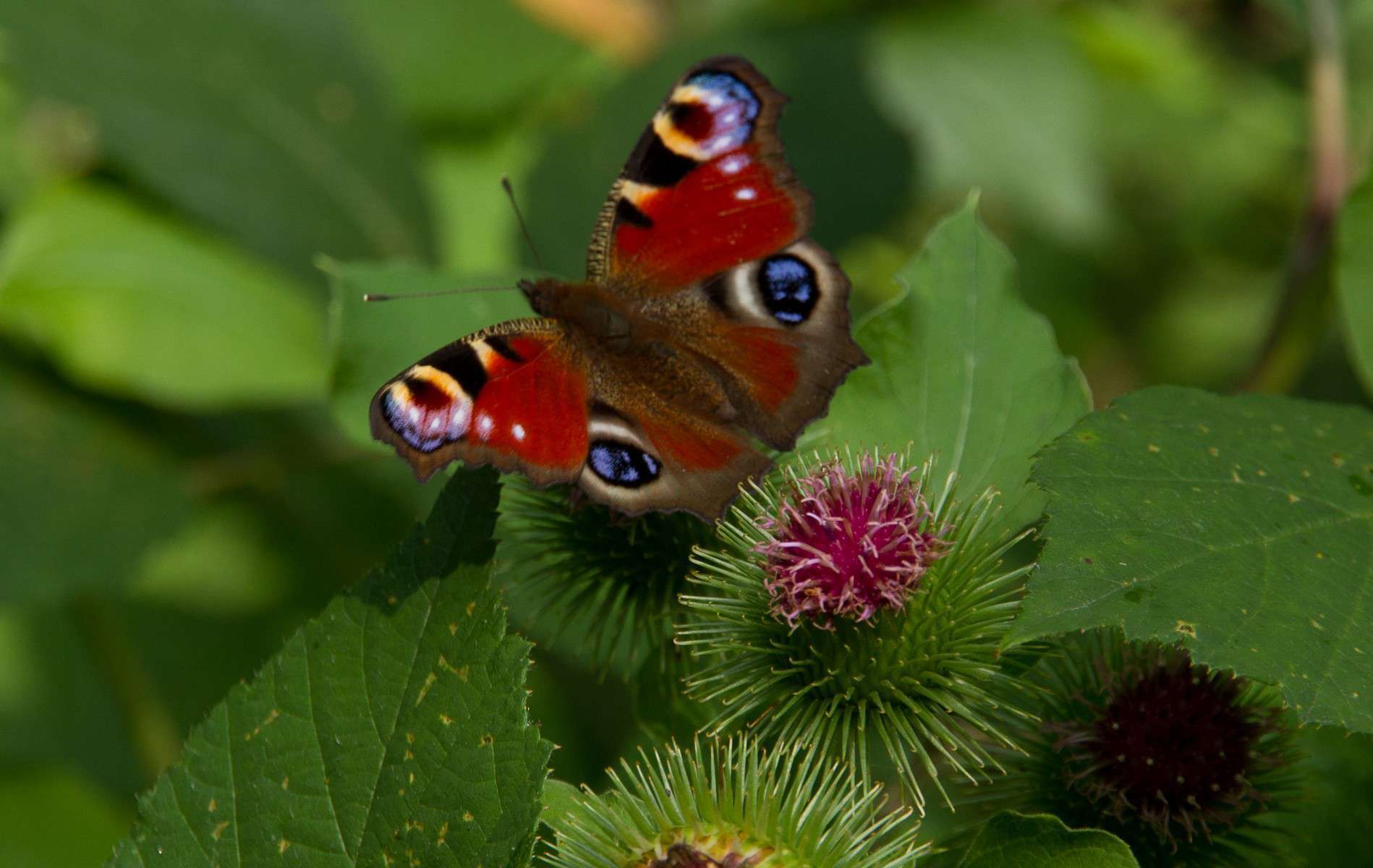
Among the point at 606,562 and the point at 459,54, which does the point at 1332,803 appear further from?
the point at 459,54

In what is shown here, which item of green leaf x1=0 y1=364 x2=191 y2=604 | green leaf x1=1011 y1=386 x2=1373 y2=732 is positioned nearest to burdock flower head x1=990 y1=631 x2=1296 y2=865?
green leaf x1=1011 y1=386 x2=1373 y2=732

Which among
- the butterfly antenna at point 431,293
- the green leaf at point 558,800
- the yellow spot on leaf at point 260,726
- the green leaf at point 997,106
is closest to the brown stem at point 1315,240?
the green leaf at point 997,106

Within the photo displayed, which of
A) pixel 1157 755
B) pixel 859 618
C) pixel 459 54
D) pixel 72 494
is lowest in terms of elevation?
pixel 72 494

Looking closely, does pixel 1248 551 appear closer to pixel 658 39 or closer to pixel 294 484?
pixel 294 484

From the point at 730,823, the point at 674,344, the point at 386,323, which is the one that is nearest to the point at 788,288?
the point at 674,344

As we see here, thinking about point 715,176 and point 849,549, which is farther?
point 715,176
